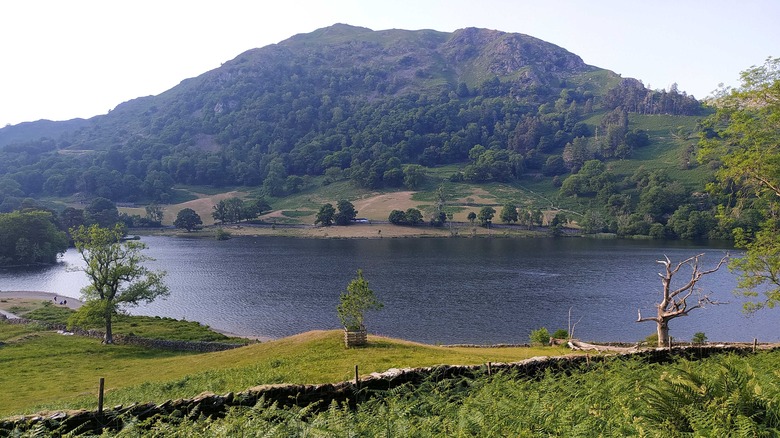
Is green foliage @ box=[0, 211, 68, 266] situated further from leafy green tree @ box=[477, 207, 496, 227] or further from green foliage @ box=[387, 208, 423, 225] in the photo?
leafy green tree @ box=[477, 207, 496, 227]

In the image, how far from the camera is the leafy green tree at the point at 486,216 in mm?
186750

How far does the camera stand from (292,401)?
623 inches

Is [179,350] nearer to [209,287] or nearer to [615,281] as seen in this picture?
[209,287]

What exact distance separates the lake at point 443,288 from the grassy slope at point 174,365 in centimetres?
1948

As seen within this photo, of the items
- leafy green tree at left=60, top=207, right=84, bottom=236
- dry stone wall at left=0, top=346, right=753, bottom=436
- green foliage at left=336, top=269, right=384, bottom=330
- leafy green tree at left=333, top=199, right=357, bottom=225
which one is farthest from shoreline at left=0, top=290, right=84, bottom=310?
leafy green tree at left=333, top=199, right=357, bottom=225

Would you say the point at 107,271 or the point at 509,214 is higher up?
the point at 509,214

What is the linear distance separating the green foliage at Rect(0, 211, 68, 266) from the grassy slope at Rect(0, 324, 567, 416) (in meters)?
95.2

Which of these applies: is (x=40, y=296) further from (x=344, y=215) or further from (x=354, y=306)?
(x=344, y=215)

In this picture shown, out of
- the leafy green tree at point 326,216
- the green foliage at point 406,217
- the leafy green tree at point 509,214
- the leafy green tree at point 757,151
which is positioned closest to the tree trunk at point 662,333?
the leafy green tree at point 757,151

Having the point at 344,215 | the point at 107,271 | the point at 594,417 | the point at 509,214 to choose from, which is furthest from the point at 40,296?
the point at 509,214

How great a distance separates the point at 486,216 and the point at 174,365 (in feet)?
511

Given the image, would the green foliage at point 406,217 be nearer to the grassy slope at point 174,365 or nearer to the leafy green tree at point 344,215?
the leafy green tree at point 344,215

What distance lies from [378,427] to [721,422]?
6.22 metres

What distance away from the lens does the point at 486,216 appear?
7352 inches
